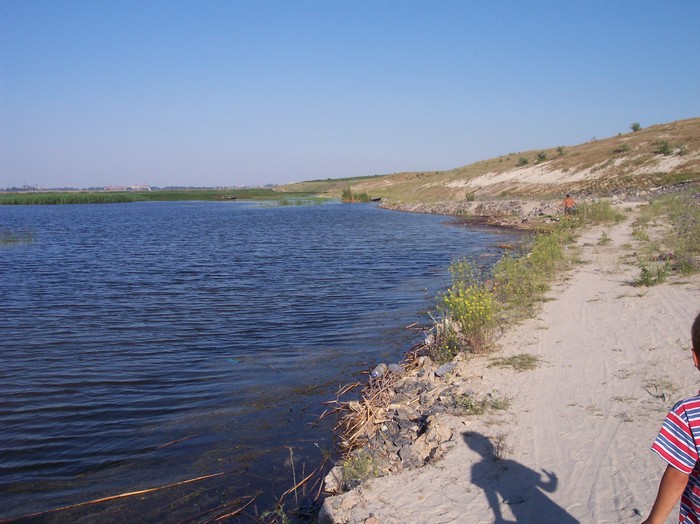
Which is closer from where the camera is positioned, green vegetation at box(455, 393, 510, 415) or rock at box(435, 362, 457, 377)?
green vegetation at box(455, 393, 510, 415)

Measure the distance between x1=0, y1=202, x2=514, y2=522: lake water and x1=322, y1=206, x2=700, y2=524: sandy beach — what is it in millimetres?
1864

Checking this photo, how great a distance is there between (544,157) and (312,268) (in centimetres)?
4368

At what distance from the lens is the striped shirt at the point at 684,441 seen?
8.28ft

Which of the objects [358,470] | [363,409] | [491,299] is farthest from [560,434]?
[491,299]

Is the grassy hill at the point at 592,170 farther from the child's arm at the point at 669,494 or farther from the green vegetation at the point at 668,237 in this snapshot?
the child's arm at the point at 669,494

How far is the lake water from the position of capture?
6.55 metres

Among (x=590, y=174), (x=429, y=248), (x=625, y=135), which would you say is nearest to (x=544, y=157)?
(x=625, y=135)

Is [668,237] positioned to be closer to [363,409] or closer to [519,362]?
[519,362]

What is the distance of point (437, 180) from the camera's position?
73.5 meters

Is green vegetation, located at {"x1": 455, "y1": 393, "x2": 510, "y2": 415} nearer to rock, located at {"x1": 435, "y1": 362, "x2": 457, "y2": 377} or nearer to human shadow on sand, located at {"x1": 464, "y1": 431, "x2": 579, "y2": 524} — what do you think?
human shadow on sand, located at {"x1": 464, "y1": 431, "x2": 579, "y2": 524}

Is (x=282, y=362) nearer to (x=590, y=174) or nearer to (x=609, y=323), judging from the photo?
(x=609, y=323)

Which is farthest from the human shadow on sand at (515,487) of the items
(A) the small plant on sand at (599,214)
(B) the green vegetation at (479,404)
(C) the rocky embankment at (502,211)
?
(C) the rocky embankment at (502,211)

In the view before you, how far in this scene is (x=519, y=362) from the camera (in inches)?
324

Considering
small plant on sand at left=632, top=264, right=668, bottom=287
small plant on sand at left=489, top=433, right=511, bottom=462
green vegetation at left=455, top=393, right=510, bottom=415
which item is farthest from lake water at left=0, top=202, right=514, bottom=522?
small plant on sand at left=632, top=264, right=668, bottom=287
